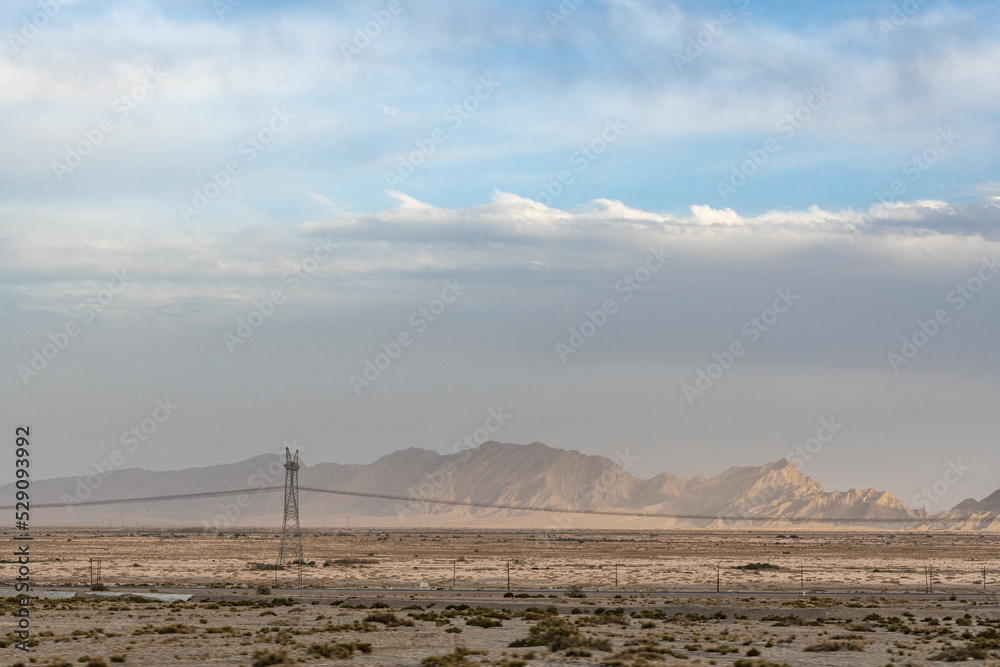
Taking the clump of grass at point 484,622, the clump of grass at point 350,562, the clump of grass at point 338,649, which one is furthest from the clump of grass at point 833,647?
the clump of grass at point 350,562

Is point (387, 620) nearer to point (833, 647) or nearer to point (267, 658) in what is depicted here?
point (267, 658)

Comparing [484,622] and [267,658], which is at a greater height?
[267,658]

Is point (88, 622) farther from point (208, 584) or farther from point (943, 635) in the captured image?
point (943, 635)

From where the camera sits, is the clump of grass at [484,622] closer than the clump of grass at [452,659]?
No

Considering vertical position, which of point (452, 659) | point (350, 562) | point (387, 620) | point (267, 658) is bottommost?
point (350, 562)

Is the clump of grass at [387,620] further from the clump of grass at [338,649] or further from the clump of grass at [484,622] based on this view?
the clump of grass at [338,649]

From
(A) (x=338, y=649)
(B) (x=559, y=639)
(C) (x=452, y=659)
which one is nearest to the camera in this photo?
(C) (x=452, y=659)

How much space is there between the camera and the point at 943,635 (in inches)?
1640

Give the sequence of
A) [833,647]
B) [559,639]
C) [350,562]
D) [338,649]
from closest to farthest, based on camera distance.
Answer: [338,649], [559,639], [833,647], [350,562]

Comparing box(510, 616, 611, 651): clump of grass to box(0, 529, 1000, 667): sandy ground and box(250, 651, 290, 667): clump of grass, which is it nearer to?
box(0, 529, 1000, 667): sandy ground

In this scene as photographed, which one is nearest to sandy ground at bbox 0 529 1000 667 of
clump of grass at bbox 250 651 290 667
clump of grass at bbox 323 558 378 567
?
clump of grass at bbox 250 651 290 667

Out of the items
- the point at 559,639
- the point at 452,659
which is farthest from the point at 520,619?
the point at 452,659

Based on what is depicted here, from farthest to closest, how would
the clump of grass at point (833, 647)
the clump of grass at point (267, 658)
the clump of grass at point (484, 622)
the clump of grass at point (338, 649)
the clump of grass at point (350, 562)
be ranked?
the clump of grass at point (350, 562), the clump of grass at point (484, 622), the clump of grass at point (833, 647), the clump of grass at point (338, 649), the clump of grass at point (267, 658)

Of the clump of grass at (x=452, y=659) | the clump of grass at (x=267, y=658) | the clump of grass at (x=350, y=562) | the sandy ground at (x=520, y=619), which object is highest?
the clump of grass at (x=267, y=658)
